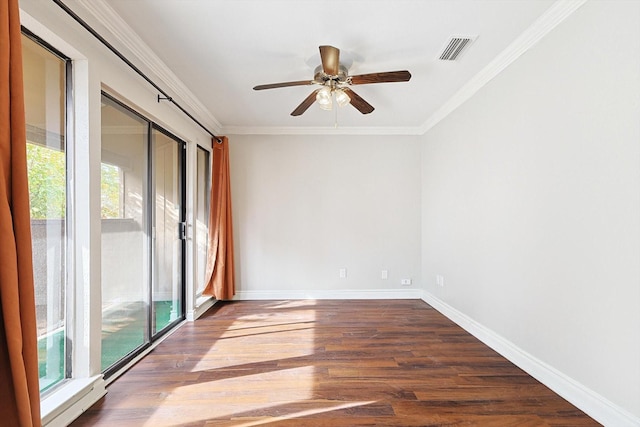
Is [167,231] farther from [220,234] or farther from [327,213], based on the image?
[327,213]

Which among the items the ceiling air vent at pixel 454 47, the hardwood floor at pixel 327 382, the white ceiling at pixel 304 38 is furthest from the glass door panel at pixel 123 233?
the ceiling air vent at pixel 454 47

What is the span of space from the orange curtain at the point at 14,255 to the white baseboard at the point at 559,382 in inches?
109

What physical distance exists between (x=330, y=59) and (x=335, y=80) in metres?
0.32

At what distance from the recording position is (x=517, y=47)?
7.41 ft

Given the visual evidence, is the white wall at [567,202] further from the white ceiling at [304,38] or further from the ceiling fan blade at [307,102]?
the ceiling fan blade at [307,102]

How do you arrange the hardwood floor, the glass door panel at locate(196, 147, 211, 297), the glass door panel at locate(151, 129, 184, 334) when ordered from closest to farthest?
1. the hardwood floor
2. the glass door panel at locate(151, 129, 184, 334)
3. the glass door panel at locate(196, 147, 211, 297)

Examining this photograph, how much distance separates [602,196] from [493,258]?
3.56 feet

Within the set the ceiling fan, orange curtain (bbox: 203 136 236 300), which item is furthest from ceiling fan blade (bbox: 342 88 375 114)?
orange curtain (bbox: 203 136 236 300)

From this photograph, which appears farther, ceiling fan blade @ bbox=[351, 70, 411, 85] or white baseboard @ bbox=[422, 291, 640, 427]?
ceiling fan blade @ bbox=[351, 70, 411, 85]

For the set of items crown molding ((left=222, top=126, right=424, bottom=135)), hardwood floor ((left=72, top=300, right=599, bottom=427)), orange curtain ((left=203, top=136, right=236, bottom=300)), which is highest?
crown molding ((left=222, top=126, right=424, bottom=135))

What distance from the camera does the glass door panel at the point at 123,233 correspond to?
2.18 metres

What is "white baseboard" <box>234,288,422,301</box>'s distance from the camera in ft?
14.1

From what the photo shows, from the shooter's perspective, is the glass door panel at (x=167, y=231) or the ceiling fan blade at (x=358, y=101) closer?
the ceiling fan blade at (x=358, y=101)

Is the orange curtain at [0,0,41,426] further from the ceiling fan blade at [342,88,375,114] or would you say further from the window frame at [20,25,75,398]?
the ceiling fan blade at [342,88,375,114]
